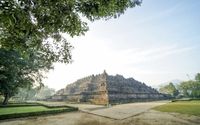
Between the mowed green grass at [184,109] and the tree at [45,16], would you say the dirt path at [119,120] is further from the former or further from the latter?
the tree at [45,16]

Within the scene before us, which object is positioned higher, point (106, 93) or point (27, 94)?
point (27, 94)

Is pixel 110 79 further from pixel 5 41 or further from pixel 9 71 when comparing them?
pixel 5 41

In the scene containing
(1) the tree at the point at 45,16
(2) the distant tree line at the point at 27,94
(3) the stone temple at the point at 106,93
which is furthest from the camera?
(2) the distant tree line at the point at 27,94

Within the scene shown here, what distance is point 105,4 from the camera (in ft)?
26.7

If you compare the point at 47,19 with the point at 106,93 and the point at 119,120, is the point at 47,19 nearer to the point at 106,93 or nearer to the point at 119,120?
the point at 119,120

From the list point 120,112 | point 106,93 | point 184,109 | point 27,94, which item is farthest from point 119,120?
point 27,94

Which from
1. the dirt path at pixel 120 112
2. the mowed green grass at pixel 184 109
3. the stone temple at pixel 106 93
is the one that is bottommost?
→ the dirt path at pixel 120 112

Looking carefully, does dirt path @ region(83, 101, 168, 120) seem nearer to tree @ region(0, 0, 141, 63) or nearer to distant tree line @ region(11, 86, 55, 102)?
tree @ region(0, 0, 141, 63)

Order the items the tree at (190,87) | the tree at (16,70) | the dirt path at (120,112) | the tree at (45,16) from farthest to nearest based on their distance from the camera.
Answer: the tree at (190,87) → the tree at (16,70) → the dirt path at (120,112) → the tree at (45,16)

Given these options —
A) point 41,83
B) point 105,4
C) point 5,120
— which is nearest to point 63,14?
point 105,4

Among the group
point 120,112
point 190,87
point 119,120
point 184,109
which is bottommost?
point 119,120

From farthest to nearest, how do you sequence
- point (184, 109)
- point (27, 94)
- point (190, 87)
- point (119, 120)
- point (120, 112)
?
point (27, 94) < point (190, 87) < point (184, 109) < point (120, 112) < point (119, 120)

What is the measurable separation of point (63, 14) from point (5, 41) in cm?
397

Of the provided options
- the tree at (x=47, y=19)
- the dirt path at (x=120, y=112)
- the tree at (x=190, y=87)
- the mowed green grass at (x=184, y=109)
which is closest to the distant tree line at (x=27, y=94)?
the dirt path at (x=120, y=112)
